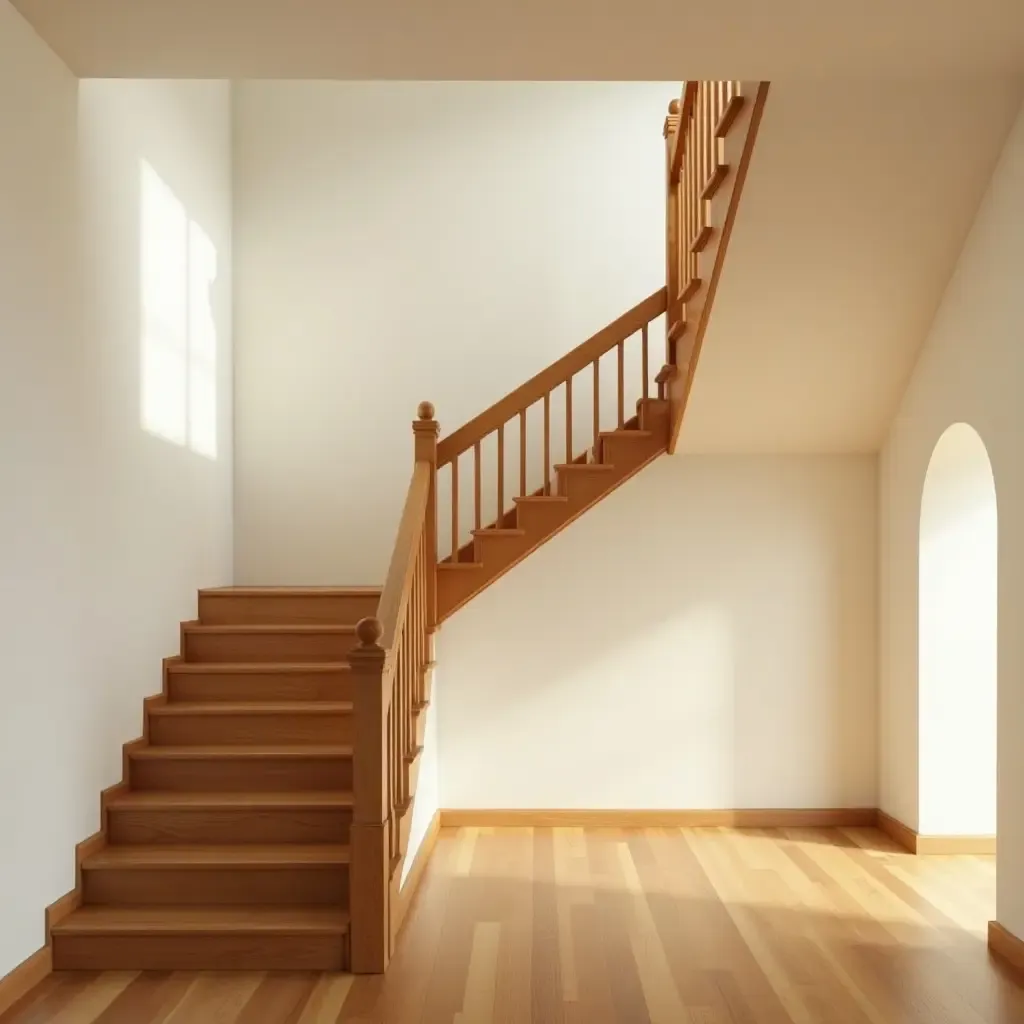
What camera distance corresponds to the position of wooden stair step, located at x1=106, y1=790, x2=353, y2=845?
186 inches

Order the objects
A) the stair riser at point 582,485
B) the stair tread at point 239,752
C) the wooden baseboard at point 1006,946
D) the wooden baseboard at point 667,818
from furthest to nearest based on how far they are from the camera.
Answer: the wooden baseboard at point 667,818
the stair riser at point 582,485
the stair tread at point 239,752
the wooden baseboard at point 1006,946

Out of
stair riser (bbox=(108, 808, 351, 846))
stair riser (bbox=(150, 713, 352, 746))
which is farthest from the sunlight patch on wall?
stair riser (bbox=(108, 808, 351, 846))

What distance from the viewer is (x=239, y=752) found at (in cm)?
504

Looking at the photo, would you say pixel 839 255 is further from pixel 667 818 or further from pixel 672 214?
pixel 667 818

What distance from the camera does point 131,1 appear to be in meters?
3.63

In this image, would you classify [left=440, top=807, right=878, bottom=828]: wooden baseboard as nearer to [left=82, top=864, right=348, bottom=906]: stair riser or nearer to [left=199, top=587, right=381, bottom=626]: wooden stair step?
[left=199, top=587, right=381, bottom=626]: wooden stair step

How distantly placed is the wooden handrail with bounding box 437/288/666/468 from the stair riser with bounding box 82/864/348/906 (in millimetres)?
2236

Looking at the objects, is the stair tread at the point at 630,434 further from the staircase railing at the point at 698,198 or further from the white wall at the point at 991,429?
the white wall at the point at 991,429

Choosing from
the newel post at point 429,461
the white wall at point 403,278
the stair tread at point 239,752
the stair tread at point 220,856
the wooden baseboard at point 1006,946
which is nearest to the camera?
the wooden baseboard at point 1006,946

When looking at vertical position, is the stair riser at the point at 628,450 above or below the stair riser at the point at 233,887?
above

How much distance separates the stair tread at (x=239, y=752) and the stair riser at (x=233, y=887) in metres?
0.63

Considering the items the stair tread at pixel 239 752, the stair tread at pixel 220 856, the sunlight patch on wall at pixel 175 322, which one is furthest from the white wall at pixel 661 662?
the stair tread at pixel 220 856

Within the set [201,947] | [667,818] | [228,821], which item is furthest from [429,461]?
[201,947]

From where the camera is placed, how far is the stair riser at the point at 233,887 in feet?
14.6
